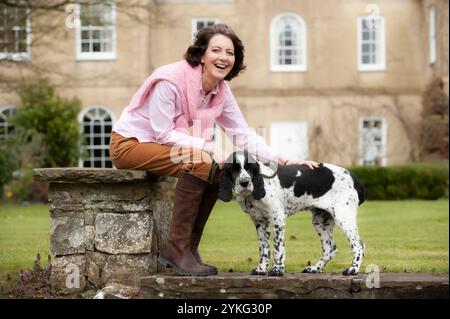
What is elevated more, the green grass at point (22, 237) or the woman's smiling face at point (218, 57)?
the woman's smiling face at point (218, 57)

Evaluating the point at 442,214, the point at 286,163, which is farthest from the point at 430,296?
the point at 442,214

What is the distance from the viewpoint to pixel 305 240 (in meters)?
9.89

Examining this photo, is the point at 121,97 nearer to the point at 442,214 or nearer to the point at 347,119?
the point at 347,119

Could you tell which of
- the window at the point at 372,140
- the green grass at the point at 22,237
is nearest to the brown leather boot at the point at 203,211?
the green grass at the point at 22,237

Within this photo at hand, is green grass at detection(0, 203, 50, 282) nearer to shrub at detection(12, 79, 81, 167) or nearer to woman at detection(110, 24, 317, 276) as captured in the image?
woman at detection(110, 24, 317, 276)

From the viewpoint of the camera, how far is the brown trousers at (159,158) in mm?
5570

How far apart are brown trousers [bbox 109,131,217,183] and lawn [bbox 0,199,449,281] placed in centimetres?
120

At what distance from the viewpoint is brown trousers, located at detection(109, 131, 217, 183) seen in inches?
219

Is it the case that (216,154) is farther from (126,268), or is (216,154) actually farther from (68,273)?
(68,273)

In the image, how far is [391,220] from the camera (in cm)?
1332

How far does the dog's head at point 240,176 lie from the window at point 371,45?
2067 cm

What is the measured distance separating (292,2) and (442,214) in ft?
40.6

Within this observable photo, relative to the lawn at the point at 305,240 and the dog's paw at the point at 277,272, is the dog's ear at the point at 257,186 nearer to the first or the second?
the dog's paw at the point at 277,272

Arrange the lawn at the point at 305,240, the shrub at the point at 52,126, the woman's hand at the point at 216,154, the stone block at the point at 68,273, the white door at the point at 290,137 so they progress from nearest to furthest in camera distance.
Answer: the woman's hand at the point at 216,154 → the stone block at the point at 68,273 → the lawn at the point at 305,240 → the shrub at the point at 52,126 → the white door at the point at 290,137
